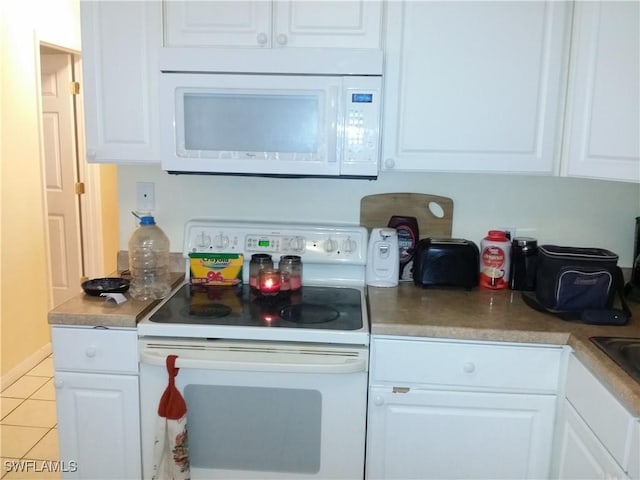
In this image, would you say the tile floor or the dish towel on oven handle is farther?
the tile floor

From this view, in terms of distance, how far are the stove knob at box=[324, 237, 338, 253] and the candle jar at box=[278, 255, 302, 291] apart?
140 mm

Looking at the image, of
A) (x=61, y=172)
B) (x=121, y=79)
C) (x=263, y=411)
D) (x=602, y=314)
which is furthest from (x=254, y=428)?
(x=61, y=172)

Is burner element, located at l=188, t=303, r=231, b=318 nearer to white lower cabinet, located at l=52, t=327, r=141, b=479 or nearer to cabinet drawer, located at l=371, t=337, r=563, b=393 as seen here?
white lower cabinet, located at l=52, t=327, r=141, b=479

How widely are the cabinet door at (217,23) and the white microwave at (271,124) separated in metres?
0.15

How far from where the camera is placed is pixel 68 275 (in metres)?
4.01

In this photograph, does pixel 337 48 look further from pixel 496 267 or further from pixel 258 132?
pixel 496 267

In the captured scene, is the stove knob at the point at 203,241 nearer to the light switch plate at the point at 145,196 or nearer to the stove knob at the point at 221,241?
the stove knob at the point at 221,241

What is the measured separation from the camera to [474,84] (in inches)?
68.4

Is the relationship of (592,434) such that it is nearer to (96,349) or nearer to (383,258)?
(383,258)

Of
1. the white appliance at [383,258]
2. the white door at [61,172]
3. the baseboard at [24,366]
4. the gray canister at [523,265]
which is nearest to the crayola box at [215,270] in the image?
the white appliance at [383,258]

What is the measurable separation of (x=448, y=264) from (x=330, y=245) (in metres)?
0.44

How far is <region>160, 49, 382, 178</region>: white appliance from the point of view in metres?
1.67

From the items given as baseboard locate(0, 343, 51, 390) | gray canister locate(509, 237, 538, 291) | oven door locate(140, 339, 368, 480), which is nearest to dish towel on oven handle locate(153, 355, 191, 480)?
oven door locate(140, 339, 368, 480)

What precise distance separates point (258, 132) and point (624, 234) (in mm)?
1470
